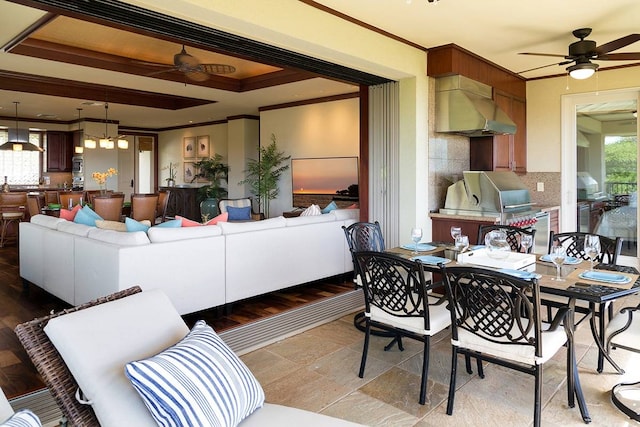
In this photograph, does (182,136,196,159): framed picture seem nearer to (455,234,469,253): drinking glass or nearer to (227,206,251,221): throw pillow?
(227,206,251,221): throw pillow

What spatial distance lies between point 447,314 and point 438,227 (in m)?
2.24

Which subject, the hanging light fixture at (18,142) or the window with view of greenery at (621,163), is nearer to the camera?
the window with view of greenery at (621,163)

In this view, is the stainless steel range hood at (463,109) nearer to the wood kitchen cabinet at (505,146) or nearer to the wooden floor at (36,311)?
the wood kitchen cabinet at (505,146)

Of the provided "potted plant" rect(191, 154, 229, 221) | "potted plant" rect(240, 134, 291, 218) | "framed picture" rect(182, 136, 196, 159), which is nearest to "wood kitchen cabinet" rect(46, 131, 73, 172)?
"framed picture" rect(182, 136, 196, 159)

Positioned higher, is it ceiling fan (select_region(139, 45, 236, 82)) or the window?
ceiling fan (select_region(139, 45, 236, 82))

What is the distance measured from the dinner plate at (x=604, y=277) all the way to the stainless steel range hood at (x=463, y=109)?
2.42 m

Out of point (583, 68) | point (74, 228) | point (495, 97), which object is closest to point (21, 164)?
point (74, 228)

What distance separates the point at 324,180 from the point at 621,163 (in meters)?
4.45

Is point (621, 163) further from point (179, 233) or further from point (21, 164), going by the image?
point (21, 164)

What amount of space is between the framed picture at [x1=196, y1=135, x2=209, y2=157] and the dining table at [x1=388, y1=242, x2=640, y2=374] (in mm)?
9134

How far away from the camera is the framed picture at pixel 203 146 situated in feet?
37.6

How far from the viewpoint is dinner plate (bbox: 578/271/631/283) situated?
2400 mm

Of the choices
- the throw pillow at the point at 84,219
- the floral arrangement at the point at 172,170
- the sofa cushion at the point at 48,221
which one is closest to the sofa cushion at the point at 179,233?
the throw pillow at the point at 84,219

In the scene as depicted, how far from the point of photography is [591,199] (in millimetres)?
5863
